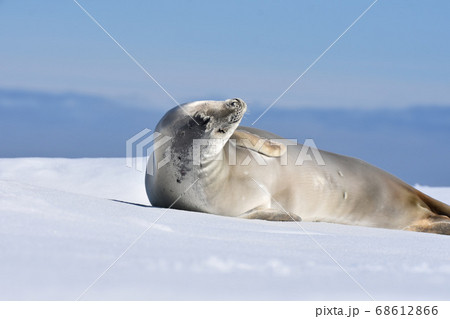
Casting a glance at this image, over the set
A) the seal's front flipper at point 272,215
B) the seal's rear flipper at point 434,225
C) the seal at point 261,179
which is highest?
the seal at point 261,179

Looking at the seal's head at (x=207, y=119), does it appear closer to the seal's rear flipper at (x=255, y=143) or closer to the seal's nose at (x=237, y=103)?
the seal's nose at (x=237, y=103)

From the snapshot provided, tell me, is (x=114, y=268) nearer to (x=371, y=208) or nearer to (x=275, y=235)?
(x=275, y=235)

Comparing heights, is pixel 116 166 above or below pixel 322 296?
above

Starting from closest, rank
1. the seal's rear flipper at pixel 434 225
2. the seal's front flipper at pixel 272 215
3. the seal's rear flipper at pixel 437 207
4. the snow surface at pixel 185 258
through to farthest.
→ the snow surface at pixel 185 258 → the seal's front flipper at pixel 272 215 → the seal's rear flipper at pixel 434 225 → the seal's rear flipper at pixel 437 207

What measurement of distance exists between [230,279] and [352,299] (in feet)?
1.77

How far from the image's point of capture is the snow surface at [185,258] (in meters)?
2.85

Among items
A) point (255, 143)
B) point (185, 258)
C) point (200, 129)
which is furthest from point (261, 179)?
point (185, 258)

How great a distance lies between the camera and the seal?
5832 mm

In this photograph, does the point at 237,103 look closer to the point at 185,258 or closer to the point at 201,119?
the point at 201,119

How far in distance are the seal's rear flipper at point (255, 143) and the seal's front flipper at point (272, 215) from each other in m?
0.71

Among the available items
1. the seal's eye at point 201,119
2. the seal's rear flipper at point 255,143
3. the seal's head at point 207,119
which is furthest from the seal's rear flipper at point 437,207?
the seal's eye at point 201,119

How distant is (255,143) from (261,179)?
35cm
